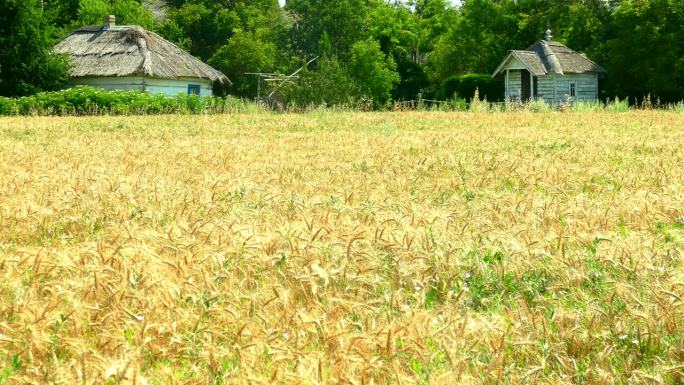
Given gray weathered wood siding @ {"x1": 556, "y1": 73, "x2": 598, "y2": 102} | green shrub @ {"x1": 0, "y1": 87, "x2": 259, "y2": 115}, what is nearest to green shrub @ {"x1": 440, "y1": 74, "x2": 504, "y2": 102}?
gray weathered wood siding @ {"x1": 556, "y1": 73, "x2": 598, "y2": 102}

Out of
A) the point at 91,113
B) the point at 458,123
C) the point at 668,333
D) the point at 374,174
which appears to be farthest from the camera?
the point at 91,113

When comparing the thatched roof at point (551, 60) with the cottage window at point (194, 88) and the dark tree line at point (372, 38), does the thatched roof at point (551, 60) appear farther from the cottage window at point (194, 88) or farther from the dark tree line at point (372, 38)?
the cottage window at point (194, 88)

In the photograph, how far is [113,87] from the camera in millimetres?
41094

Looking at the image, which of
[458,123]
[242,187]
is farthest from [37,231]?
[458,123]

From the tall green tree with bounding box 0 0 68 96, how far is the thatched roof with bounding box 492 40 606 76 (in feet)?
82.1

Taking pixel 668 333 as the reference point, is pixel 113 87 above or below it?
above

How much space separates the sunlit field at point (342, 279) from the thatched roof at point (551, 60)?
3986 cm

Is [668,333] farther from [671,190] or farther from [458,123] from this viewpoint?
[458,123]

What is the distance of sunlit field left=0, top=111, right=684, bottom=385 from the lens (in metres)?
2.50

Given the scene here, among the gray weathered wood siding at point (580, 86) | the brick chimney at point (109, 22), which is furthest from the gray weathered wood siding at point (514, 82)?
the brick chimney at point (109, 22)

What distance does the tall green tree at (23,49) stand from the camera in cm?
3438

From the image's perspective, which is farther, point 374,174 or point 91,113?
point 91,113

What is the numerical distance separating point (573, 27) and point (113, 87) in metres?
29.3

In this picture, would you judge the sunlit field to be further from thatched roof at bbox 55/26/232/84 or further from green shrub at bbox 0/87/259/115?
thatched roof at bbox 55/26/232/84
